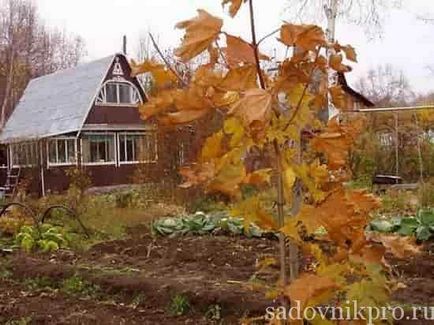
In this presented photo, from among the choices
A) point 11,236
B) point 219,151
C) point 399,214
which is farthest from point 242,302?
point 399,214

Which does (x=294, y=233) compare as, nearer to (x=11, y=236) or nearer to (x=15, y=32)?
(x=11, y=236)

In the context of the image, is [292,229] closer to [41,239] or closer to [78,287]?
[78,287]

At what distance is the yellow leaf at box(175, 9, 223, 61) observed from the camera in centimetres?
149

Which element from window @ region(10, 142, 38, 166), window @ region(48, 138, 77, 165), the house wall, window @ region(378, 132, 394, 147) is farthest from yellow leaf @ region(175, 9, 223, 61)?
the house wall

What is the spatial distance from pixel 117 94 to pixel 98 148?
7.69 ft

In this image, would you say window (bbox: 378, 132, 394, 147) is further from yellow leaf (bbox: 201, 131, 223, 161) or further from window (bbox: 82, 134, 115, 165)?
yellow leaf (bbox: 201, 131, 223, 161)

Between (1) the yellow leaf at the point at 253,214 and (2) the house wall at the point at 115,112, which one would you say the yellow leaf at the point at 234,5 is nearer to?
(1) the yellow leaf at the point at 253,214

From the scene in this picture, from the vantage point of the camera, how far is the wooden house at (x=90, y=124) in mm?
23234

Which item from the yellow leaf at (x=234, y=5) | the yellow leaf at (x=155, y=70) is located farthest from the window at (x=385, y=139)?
the yellow leaf at (x=234, y=5)

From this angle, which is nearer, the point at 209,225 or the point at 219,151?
the point at 219,151

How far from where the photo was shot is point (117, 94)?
2545cm

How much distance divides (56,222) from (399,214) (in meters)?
5.38

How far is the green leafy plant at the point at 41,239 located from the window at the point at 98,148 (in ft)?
49.8

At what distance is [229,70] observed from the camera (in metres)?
1.59
